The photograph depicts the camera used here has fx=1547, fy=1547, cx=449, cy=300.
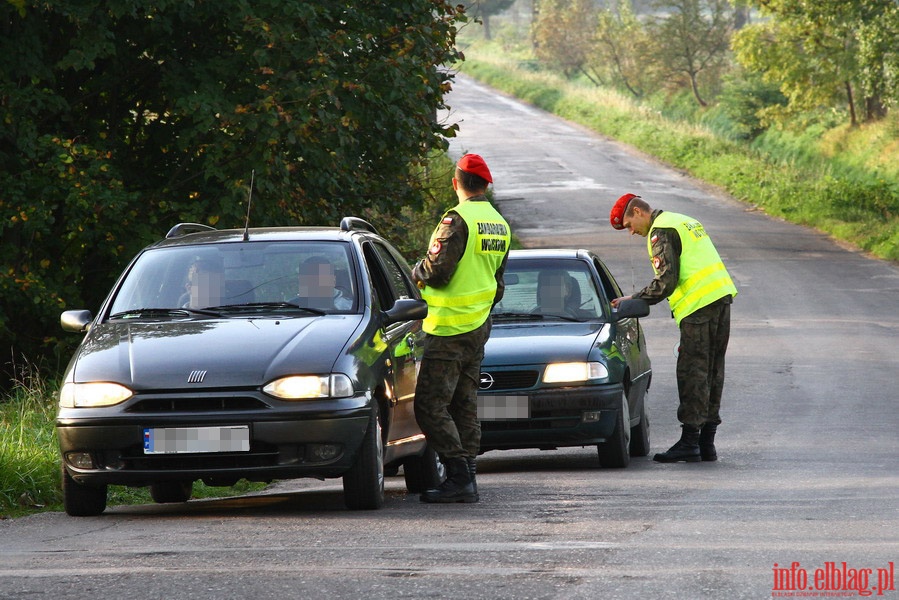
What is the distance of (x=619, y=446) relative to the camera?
1075 centimetres

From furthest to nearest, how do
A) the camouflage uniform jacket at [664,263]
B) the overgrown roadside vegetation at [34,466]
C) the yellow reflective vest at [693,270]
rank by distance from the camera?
the yellow reflective vest at [693,270] < the camouflage uniform jacket at [664,263] < the overgrown roadside vegetation at [34,466]

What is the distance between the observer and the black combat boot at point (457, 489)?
8641 millimetres

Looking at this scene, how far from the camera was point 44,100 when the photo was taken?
48.5ft

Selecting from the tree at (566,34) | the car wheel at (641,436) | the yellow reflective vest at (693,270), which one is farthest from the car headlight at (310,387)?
the tree at (566,34)

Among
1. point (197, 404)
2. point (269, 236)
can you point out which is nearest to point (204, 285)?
point (269, 236)

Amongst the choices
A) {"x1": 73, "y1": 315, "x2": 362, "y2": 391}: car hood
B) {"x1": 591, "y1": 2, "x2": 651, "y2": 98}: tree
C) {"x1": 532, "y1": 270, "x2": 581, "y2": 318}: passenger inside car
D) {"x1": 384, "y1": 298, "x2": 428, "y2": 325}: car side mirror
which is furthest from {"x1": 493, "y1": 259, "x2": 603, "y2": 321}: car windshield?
{"x1": 591, "y1": 2, "x2": 651, "y2": 98}: tree

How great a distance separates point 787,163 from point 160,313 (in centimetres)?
3718

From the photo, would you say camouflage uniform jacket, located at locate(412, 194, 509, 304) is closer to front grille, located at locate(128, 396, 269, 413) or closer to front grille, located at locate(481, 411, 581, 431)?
front grille, located at locate(128, 396, 269, 413)

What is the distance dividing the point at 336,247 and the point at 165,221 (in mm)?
6651

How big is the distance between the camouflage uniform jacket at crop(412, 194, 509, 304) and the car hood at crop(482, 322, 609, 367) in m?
2.24

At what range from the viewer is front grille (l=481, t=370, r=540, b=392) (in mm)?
10727

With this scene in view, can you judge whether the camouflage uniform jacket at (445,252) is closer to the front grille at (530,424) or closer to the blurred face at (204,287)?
the blurred face at (204,287)

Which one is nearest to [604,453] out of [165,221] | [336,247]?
[336,247]

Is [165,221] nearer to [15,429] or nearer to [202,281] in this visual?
[15,429]
